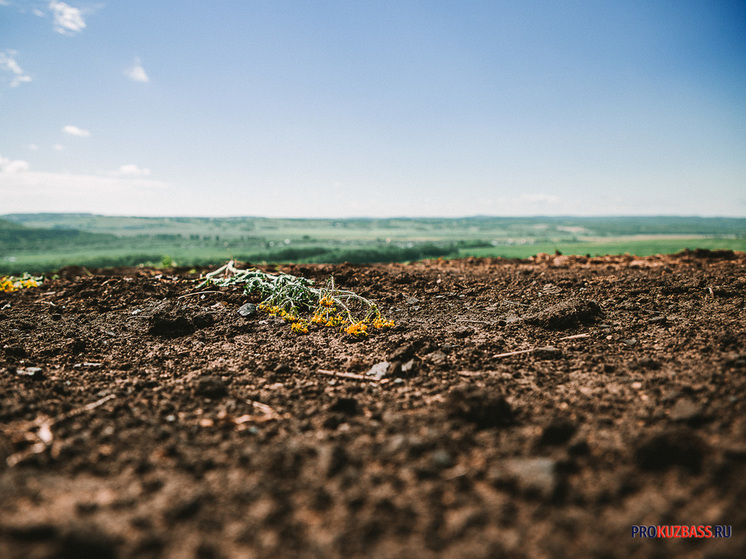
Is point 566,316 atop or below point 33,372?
atop

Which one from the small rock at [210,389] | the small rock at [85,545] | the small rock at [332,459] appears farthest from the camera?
the small rock at [210,389]

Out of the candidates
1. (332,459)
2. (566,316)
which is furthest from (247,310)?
(566,316)

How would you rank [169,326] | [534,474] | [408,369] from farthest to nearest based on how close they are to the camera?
[169,326], [408,369], [534,474]

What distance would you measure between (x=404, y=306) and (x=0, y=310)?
196 inches

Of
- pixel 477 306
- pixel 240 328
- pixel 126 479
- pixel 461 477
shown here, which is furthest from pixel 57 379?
pixel 477 306

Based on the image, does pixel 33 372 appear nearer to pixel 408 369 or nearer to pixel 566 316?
pixel 408 369

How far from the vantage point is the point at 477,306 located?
15.4ft

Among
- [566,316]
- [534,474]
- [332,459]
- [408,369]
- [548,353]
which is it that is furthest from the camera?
[566,316]

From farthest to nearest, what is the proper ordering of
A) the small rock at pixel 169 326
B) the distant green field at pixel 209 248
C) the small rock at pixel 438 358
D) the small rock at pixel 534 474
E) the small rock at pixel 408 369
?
the distant green field at pixel 209 248 → the small rock at pixel 169 326 → the small rock at pixel 438 358 → the small rock at pixel 408 369 → the small rock at pixel 534 474

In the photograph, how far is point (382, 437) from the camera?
1.93 m

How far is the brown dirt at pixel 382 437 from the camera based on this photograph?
1298 mm

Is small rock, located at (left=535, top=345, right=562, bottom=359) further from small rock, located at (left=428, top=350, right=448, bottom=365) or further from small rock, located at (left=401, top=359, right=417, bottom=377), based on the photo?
small rock, located at (left=401, top=359, right=417, bottom=377)

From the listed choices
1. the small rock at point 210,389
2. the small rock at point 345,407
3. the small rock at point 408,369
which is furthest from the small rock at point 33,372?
the small rock at point 408,369

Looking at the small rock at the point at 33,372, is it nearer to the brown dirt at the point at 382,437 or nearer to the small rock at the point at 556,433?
the brown dirt at the point at 382,437
